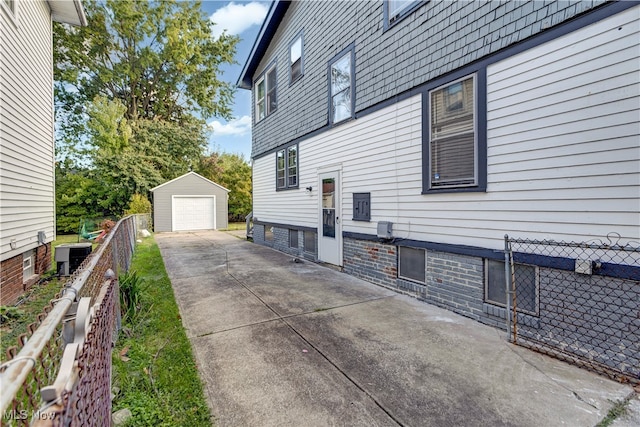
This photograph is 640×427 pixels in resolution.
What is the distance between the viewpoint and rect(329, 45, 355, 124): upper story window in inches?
254

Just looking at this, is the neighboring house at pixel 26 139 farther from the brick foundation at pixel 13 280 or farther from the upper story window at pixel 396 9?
the upper story window at pixel 396 9

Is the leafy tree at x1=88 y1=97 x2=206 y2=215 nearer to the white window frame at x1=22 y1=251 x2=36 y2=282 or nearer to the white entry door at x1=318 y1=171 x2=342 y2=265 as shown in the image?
the white window frame at x1=22 y1=251 x2=36 y2=282

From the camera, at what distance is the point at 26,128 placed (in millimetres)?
6422

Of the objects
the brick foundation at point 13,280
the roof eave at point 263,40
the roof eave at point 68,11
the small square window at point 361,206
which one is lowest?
the brick foundation at point 13,280

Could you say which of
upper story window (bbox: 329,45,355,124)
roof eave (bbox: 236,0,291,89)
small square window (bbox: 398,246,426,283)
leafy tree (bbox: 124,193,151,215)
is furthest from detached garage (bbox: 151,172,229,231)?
small square window (bbox: 398,246,426,283)

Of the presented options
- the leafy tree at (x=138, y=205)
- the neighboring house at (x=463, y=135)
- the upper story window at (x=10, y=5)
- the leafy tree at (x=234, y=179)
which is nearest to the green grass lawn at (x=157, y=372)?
the neighboring house at (x=463, y=135)

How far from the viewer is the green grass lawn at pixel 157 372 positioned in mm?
2277

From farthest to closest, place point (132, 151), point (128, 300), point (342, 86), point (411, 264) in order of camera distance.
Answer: point (132, 151)
point (342, 86)
point (411, 264)
point (128, 300)

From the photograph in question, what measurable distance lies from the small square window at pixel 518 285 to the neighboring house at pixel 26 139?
293 inches

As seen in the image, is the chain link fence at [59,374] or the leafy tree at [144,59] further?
the leafy tree at [144,59]

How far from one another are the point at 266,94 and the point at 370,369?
9.94 meters

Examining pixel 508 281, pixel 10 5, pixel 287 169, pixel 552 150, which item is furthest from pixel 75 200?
pixel 552 150

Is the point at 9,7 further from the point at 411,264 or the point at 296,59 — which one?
the point at 411,264

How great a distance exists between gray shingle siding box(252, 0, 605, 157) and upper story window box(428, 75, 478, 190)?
0.33 metres
